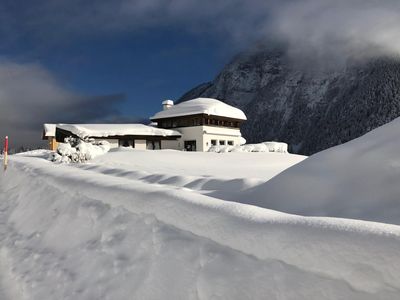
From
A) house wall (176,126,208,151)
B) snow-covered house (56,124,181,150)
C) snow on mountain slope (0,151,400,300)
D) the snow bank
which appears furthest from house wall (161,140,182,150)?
snow on mountain slope (0,151,400,300)

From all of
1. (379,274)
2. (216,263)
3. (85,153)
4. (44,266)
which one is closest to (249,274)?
(216,263)

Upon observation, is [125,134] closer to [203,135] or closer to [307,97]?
[203,135]

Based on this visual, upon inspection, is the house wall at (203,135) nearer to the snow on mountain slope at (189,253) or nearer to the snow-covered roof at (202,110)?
the snow-covered roof at (202,110)

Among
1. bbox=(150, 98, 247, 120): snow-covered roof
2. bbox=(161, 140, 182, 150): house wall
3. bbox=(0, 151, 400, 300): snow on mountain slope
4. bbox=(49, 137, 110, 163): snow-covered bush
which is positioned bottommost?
bbox=(0, 151, 400, 300): snow on mountain slope

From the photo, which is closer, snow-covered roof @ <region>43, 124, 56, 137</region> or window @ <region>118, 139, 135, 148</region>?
window @ <region>118, 139, 135, 148</region>

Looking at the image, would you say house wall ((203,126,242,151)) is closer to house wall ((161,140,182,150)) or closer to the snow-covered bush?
house wall ((161,140,182,150))

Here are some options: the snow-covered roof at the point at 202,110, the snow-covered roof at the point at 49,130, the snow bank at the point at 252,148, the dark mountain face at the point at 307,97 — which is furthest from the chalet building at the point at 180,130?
the dark mountain face at the point at 307,97

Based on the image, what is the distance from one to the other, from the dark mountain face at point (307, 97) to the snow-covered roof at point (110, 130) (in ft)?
228

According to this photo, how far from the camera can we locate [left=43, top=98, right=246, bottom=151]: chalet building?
32500 mm

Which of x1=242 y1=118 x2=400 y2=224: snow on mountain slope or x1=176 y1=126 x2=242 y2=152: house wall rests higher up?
x1=176 y1=126 x2=242 y2=152: house wall

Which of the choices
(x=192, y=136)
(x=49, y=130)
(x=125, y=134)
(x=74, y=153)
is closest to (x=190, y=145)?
(x=192, y=136)

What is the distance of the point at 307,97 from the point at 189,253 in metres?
127

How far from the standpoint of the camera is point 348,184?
3.74 m

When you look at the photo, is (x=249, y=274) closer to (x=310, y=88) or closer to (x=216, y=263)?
(x=216, y=263)
